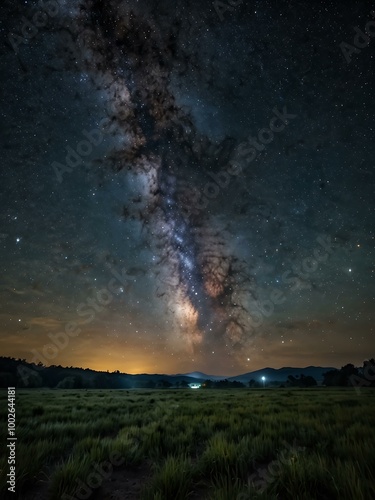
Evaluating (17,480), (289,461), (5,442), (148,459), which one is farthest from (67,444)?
(289,461)

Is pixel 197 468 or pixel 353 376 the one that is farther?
pixel 353 376

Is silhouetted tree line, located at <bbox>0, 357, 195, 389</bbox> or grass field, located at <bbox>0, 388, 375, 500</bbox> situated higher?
grass field, located at <bbox>0, 388, 375, 500</bbox>

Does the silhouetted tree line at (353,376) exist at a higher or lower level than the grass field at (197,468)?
lower

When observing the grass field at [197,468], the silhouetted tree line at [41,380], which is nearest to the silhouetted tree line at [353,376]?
the silhouetted tree line at [41,380]

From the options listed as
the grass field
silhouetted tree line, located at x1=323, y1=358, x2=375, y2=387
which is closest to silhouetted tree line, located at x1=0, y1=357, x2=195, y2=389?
silhouetted tree line, located at x1=323, y1=358, x2=375, y2=387

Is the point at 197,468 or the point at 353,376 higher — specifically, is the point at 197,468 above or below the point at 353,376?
above

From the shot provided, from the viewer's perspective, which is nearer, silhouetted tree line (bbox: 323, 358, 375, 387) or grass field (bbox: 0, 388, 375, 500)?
grass field (bbox: 0, 388, 375, 500)

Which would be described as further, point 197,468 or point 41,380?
point 41,380

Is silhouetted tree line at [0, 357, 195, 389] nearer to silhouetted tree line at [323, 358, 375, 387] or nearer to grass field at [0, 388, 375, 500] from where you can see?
silhouetted tree line at [323, 358, 375, 387]

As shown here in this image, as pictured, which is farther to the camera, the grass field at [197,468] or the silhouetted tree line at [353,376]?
the silhouetted tree line at [353,376]

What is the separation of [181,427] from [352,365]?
3707 inches

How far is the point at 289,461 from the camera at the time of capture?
11.8 ft

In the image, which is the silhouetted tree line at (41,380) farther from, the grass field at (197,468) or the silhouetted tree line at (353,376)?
the grass field at (197,468)

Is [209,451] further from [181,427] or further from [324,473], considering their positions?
[181,427]
